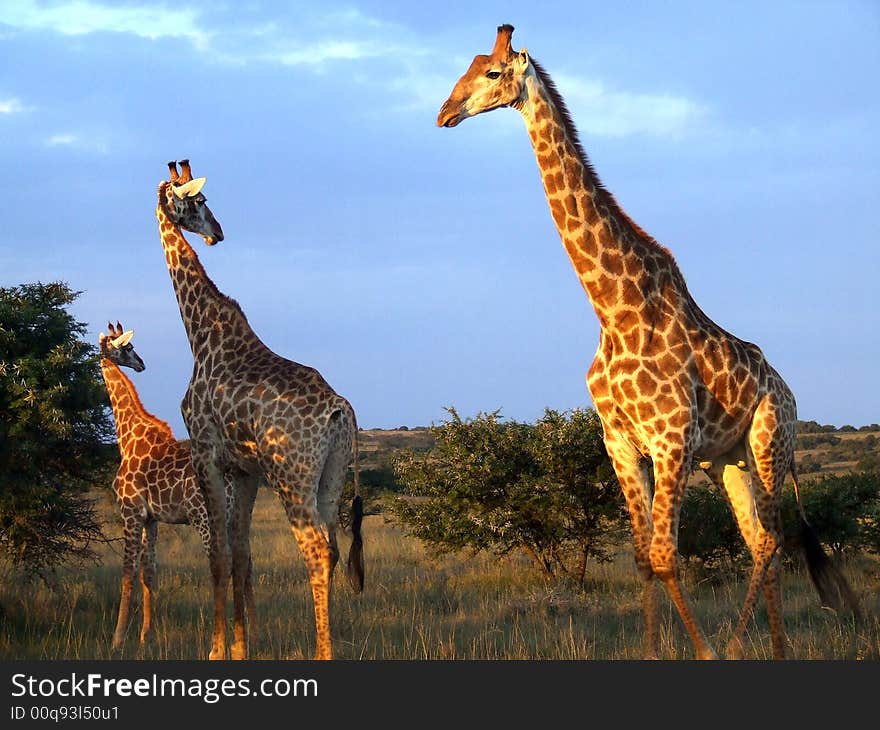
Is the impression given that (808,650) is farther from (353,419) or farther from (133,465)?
(133,465)

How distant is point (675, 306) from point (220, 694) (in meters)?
4.23

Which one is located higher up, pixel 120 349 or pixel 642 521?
pixel 120 349

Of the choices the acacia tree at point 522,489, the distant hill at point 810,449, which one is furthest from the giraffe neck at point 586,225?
the distant hill at point 810,449

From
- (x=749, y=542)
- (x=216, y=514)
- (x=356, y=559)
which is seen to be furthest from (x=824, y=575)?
(x=216, y=514)

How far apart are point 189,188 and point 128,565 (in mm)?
3926

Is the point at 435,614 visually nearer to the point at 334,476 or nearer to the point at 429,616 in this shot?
the point at 429,616

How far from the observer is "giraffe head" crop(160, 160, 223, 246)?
9414 mm

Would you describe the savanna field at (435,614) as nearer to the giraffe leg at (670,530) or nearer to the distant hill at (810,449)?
the giraffe leg at (670,530)

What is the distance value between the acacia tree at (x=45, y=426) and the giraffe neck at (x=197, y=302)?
233cm

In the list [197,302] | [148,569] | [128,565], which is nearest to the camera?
[197,302]

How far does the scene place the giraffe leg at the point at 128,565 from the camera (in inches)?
388

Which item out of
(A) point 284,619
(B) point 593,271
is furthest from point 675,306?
(A) point 284,619

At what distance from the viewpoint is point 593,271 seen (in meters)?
7.52

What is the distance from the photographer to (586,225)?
7.56 metres
